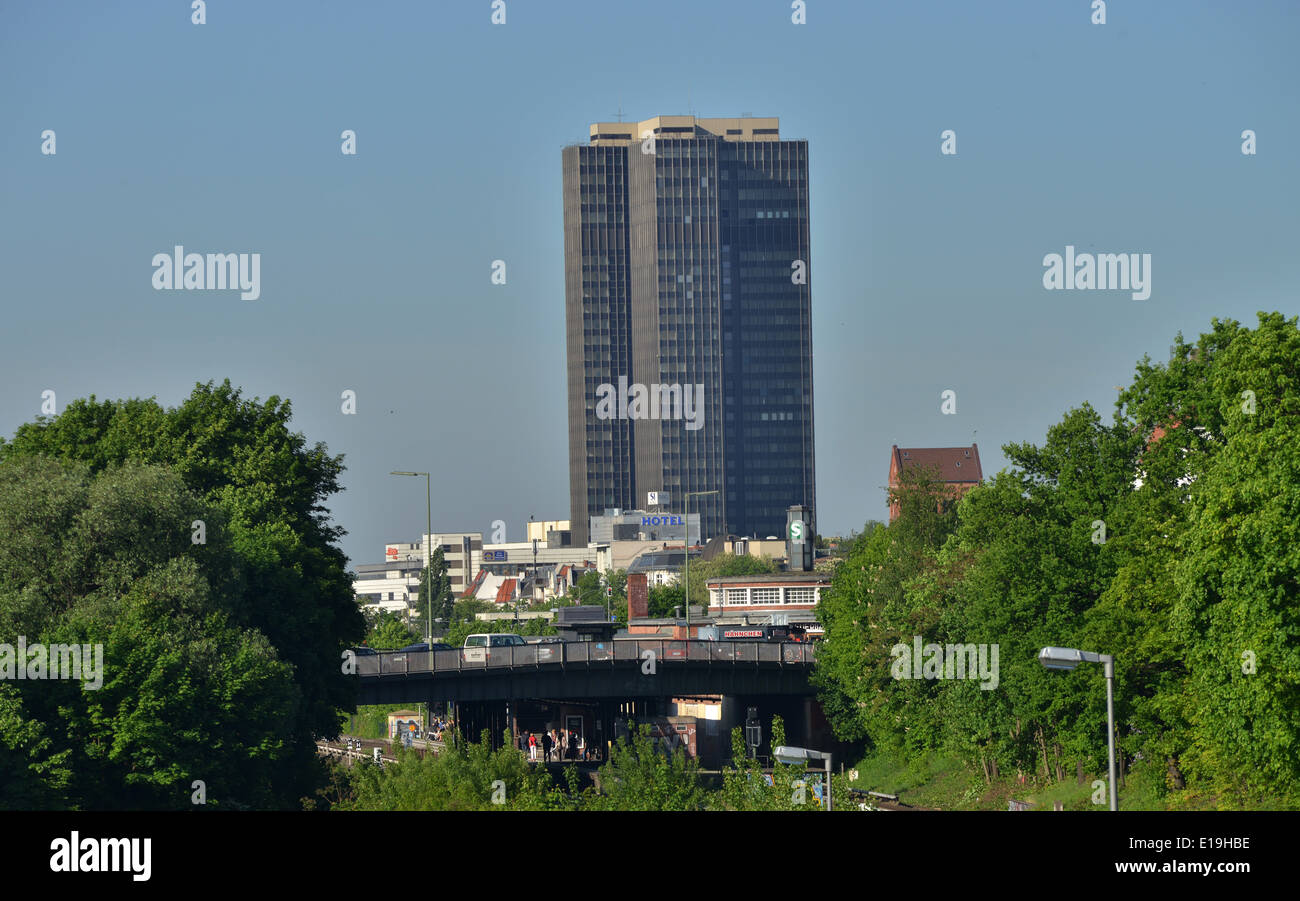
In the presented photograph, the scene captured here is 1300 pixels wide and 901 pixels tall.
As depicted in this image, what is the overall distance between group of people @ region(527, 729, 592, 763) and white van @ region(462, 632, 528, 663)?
687cm

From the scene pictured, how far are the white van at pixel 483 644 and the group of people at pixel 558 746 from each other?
6869 mm

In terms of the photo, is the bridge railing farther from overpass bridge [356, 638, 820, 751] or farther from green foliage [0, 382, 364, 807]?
green foliage [0, 382, 364, 807]

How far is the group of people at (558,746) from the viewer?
93.9m

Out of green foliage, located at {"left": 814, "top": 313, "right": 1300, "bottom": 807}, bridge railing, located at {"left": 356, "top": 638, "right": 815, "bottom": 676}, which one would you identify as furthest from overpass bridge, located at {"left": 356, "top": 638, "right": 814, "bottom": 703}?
green foliage, located at {"left": 814, "top": 313, "right": 1300, "bottom": 807}

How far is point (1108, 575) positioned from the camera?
5084 centimetres

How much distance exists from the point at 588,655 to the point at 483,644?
12.6 meters

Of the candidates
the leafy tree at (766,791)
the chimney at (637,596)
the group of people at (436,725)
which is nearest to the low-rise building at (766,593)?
the chimney at (637,596)

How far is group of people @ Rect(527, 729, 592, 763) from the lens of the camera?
308 feet

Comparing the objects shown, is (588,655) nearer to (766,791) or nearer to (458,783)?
(458,783)

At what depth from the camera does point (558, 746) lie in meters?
98.4

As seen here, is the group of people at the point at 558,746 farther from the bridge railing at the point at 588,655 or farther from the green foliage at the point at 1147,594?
the green foliage at the point at 1147,594
